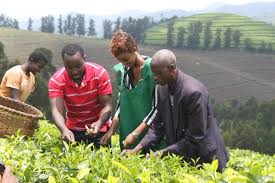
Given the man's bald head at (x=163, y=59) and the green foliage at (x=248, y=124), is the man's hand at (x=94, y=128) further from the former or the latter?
the green foliage at (x=248, y=124)

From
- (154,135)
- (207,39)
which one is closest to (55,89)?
(154,135)

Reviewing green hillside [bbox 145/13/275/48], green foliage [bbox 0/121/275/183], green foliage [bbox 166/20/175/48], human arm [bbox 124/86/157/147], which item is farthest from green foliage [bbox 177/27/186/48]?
green foliage [bbox 0/121/275/183]

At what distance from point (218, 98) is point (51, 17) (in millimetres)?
95452

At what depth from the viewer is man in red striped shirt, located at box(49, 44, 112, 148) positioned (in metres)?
4.59

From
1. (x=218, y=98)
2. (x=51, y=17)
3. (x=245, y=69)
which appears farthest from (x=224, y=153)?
(x=51, y=17)

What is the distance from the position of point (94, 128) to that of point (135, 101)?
0.49 meters

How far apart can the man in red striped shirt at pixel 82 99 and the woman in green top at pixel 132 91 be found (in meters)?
0.16

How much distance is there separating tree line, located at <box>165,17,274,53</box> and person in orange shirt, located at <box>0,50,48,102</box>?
12493 centimetres

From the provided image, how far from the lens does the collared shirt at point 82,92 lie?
4.65 meters

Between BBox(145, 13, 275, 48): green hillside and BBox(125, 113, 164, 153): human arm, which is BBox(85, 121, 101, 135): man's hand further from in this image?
BBox(145, 13, 275, 48): green hillside

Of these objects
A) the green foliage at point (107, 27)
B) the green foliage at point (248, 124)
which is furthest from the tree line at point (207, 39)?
the green foliage at point (248, 124)

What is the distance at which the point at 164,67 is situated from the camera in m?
3.79

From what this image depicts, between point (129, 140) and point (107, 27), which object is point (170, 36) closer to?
point (107, 27)

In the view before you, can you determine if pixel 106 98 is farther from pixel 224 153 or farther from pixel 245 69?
pixel 245 69
